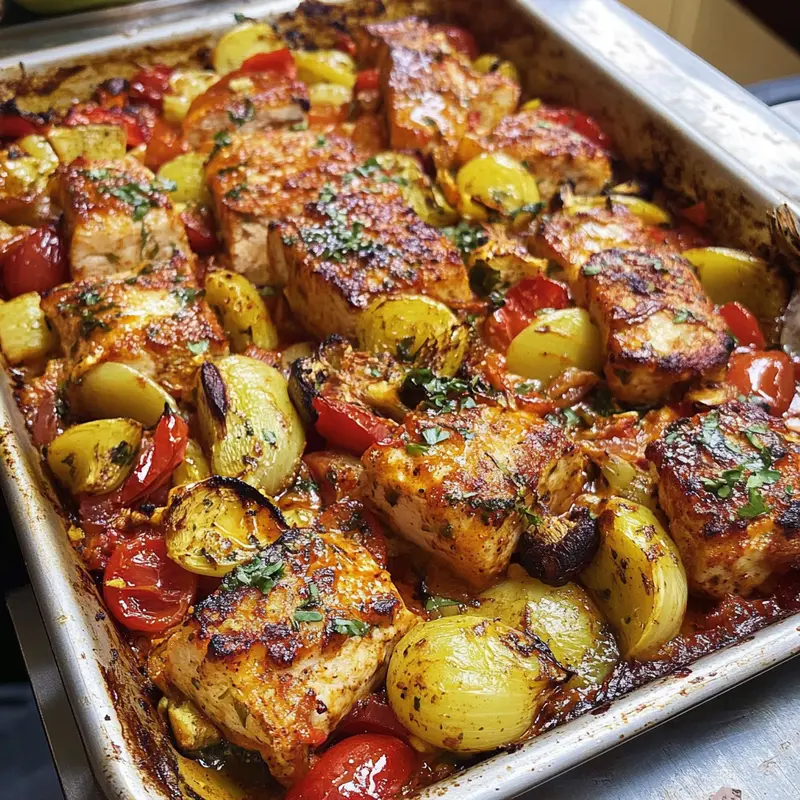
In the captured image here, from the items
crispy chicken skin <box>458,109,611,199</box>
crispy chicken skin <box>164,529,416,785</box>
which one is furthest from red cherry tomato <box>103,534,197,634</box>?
crispy chicken skin <box>458,109,611,199</box>

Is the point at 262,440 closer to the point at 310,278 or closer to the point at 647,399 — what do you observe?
the point at 310,278

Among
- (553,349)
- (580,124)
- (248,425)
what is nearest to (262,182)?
(248,425)

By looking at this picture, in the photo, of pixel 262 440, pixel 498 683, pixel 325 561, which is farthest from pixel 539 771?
pixel 262 440

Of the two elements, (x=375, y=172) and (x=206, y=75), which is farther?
(x=206, y=75)

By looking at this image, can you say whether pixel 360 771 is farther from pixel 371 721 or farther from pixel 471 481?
pixel 471 481

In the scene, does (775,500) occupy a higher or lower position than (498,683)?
higher

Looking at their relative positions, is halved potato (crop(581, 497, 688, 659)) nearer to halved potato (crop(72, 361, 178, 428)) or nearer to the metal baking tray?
the metal baking tray

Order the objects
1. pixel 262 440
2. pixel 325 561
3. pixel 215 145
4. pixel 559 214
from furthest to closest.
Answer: pixel 215 145, pixel 559 214, pixel 262 440, pixel 325 561
